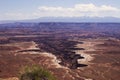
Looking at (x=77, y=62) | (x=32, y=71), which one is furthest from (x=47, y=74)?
(x=77, y=62)

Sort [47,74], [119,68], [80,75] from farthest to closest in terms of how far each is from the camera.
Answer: [119,68] < [80,75] < [47,74]

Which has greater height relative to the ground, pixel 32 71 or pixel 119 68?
pixel 32 71

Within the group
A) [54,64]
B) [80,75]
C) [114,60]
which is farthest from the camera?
[114,60]

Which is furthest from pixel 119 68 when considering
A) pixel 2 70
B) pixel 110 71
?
pixel 2 70

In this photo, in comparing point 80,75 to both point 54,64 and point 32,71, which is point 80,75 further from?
point 32,71

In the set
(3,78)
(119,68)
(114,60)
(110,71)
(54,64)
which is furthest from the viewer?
(114,60)

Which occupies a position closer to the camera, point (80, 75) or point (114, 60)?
point (80, 75)

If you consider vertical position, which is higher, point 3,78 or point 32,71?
point 32,71

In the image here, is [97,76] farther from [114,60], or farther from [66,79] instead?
[114,60]

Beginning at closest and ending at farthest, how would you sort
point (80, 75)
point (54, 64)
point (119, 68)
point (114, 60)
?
point (80, 75) < point (119, 68) < point (54, 64) < point (114, 60)
